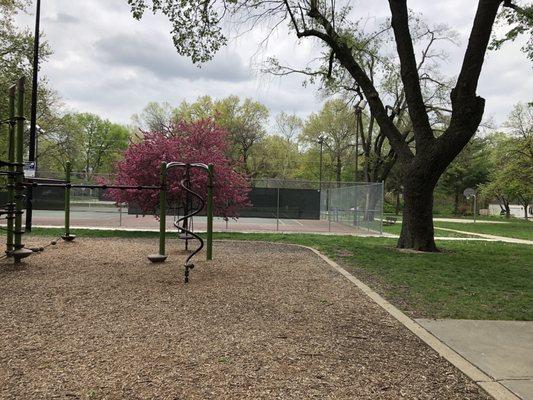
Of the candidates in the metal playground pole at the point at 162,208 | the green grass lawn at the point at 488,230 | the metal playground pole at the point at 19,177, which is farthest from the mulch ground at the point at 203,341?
the green grass lawn at the point at 488,230

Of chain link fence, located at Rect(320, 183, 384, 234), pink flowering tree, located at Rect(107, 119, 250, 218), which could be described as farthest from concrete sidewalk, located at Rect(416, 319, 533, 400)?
chain link fence, located at Rect(320, 183, 384, 234)

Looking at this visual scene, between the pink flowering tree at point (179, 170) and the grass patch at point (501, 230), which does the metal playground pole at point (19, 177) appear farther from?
the grass patch at point (501, 230)

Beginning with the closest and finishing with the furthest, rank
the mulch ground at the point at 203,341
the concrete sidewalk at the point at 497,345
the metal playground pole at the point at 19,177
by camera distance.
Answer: the mulch ground at the point at 203,341 < the concrete sidewalk at the point at 497,345 < the metal playground pole at the point at 19,177

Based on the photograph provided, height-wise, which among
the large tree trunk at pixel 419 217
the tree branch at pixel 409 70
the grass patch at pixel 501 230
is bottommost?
the grass patch at pixel 501 230

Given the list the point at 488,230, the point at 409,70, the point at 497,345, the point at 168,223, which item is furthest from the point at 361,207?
the point at 497,345

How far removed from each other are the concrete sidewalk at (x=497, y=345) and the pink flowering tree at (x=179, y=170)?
9412 mm

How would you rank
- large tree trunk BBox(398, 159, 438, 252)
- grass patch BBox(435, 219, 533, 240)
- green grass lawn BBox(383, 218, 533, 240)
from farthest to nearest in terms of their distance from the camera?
grass patch BBox(435, 219, 533, 240)
green grass lawn BBox(383, 218, 533, 240)
large tree trunk BBox(398, 159, 438, 252)

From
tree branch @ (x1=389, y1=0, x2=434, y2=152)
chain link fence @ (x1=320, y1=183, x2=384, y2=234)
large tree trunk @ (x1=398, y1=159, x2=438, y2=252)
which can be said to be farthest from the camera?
chain link fence @ (x1=320, y1=183, x2=384, y2=234)

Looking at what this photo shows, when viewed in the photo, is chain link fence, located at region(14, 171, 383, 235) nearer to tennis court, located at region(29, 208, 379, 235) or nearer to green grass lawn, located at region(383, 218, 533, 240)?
tennis court, located at region(29, 208, 379, 235)

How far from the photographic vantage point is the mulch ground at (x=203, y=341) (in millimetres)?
3463

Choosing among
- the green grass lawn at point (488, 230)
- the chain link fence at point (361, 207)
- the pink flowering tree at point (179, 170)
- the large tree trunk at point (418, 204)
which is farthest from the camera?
the green grass lawn at point (488, 230)

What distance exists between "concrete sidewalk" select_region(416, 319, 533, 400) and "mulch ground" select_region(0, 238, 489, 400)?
0.32 m

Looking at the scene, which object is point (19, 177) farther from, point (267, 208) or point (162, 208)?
point (267, 208)

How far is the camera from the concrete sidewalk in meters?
3.82
